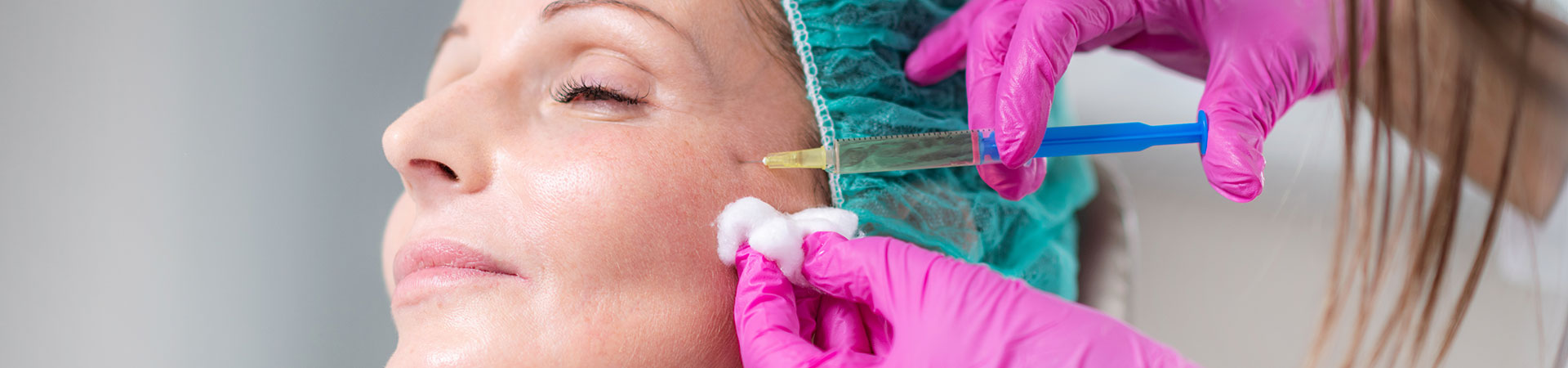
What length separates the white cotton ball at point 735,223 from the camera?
1026 millimetres

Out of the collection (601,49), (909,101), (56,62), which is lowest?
(909,101)

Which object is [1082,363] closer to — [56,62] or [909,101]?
[909,101]

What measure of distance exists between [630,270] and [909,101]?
1.57 ft

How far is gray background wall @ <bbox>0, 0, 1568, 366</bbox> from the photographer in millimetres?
1490

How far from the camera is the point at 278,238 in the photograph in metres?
1.71

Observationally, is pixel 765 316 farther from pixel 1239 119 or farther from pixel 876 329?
pixel 1239 119

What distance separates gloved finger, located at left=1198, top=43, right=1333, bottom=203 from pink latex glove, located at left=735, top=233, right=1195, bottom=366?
8.3 inches

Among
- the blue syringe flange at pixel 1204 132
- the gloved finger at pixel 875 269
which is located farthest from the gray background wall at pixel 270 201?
the gloved finger at pixel 875 269

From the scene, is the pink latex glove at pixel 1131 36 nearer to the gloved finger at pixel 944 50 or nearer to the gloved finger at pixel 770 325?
the gloved finger at pixel 944 50

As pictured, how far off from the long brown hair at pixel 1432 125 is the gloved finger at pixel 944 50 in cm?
44

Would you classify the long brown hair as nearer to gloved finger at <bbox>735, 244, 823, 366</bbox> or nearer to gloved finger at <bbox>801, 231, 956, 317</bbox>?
gloved finger at <bbox>801, 231, 956, 317</bbox>

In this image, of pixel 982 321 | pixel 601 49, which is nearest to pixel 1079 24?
pixel 982 321

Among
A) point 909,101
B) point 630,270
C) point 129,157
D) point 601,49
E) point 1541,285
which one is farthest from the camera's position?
point 129,157

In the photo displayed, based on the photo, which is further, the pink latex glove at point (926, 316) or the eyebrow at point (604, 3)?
the eyebrow at point (604, 3)
